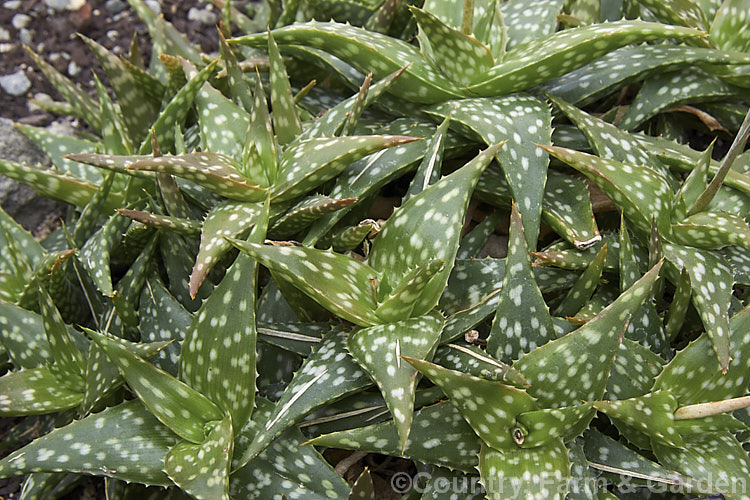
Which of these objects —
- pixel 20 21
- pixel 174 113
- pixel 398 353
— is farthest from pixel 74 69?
pixel 398 353

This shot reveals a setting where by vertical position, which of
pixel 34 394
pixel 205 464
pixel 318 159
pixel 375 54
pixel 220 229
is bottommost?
pixel 34 394

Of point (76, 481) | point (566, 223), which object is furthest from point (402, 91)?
point (76, 481)

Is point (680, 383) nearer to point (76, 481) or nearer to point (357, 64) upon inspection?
point (357, 64)

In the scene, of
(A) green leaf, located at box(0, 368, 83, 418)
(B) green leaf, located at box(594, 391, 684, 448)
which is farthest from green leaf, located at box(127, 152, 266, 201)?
(B) green leaf, located at box(594, 391, 684, 448)

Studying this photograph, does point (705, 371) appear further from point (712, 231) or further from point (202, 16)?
point (202, 16)

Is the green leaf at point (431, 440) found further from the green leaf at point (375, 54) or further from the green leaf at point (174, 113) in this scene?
the green leaf at point (174, 113)

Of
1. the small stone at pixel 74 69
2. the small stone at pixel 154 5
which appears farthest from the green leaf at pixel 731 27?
the small stone at pixel 74 69

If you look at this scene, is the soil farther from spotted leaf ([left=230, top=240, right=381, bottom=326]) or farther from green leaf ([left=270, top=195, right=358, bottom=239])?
spotted leaf ([left=230, top=240, right=381, bottom=326])
